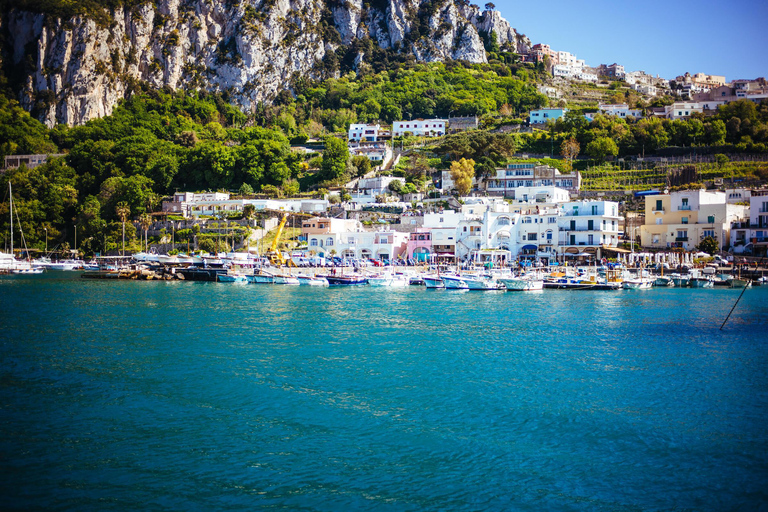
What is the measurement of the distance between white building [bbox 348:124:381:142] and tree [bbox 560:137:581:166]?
2776 centimetres

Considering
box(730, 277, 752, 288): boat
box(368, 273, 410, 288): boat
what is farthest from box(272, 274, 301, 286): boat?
box(730, 277, 752, 288): boat

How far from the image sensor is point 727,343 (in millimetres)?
22750

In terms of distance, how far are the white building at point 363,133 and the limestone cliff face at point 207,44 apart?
22586 millimetres

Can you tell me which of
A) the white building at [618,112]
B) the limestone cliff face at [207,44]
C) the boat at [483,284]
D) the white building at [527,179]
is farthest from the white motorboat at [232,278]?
the limestone cliff face at [207,44]

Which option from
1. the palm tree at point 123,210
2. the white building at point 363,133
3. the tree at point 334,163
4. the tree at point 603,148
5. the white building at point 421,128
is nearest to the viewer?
the palm tree at point 123,210

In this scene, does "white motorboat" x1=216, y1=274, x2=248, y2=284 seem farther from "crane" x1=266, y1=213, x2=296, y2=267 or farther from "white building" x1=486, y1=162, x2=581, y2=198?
"white building" x1=486, y1=162, x2=581, y2=198

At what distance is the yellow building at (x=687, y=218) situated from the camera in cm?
5209

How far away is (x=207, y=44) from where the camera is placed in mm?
109688

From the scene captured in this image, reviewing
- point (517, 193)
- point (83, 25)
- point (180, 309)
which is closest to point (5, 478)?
point (180, 309)

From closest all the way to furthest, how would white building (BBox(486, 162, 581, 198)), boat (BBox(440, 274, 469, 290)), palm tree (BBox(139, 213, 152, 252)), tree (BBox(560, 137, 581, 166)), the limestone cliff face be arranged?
boat (BBox(440, 274, 469, 290)), palm tree (BBox(139, 213, 152, 252)), white building (BBox(486, 162, 581, 198)), tree (BBox(560, 137, 581, 166)), the limestone cliff face

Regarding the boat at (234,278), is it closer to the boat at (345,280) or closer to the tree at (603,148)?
the boat at (345,280)

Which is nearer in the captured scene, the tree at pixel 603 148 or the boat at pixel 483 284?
the boat at pixel 483 284

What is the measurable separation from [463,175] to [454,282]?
29015 millimetres

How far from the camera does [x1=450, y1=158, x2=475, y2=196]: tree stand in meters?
69.2
